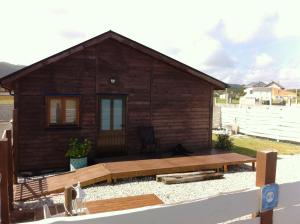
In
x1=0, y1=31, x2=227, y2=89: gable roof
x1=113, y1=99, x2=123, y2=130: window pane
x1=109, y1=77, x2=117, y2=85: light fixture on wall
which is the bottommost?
x1=113, y1=99, x2=123, y2=130: window pane

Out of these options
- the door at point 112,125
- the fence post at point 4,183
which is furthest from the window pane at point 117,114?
the fence post at point 4,183

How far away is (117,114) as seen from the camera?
11.7 m

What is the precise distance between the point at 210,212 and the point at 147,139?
8880 mm

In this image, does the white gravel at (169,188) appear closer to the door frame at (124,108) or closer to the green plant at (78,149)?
the green plant at (78,149)

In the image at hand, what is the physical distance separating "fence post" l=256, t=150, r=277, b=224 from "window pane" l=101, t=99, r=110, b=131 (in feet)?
28.3

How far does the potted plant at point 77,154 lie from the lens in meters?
10.3

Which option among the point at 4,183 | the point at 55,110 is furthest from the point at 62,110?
the point at 4,183

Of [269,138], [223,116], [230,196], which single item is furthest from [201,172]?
[223,116]

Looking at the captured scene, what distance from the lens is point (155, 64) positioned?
12250 millimetres

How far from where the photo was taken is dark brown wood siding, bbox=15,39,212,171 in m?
10.3

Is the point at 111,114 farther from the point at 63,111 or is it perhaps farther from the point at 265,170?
the point at 265,170

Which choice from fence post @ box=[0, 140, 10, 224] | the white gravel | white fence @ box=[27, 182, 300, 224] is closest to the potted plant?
the white gravel

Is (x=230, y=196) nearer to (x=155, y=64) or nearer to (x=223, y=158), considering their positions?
(x=223, y=158)

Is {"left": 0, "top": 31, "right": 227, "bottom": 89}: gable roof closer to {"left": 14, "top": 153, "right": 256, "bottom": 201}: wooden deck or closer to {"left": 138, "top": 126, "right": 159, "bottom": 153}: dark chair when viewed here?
{"left": 138, "top": 126, "right": 159, "bottom": 153}: dark chair
